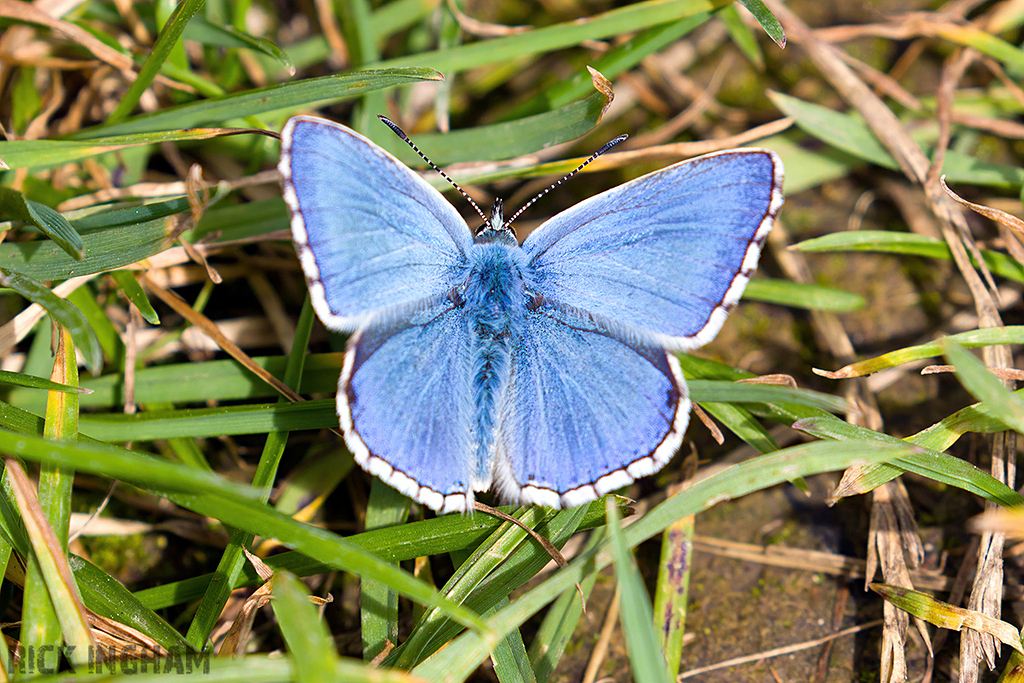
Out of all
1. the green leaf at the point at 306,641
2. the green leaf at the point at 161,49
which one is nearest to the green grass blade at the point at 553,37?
the green leaf at the point at 161,49

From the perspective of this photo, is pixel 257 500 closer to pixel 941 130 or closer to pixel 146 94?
pixel 146 94

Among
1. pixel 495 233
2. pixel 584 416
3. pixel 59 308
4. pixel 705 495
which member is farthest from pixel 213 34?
pixel 705 495

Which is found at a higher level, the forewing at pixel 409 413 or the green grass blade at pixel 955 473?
the forewing at pixel 409 413

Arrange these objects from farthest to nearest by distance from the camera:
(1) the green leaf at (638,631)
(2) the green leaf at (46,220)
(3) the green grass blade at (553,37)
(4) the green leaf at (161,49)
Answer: (3) the green grass blade at (553,37) < (4) the green leaf at (161,49) < (2) the green leaf at (46,220) < (1) the green leaf at (638,631)

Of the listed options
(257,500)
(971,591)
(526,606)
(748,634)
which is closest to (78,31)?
(257,500)

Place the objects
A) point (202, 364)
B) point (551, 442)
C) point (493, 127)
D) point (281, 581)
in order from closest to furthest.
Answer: point (281, 581), point (551, 442), point (202, 364), point (493, 127)

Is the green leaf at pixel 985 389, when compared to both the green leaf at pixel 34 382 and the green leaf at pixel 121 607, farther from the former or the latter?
the green leaf at pixel 34 382

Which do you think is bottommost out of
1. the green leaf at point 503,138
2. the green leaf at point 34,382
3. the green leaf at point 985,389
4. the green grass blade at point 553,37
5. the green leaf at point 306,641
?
the green leaf at point 306,641
